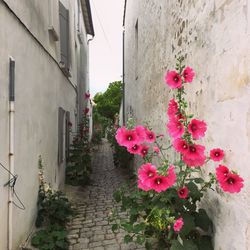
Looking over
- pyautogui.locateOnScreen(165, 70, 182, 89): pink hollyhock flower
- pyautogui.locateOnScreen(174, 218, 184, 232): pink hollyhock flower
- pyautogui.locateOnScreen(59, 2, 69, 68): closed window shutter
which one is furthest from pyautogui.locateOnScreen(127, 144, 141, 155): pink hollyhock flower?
pyautogui.locateOnScreen(59, 2, 69, 68): closed window shutter

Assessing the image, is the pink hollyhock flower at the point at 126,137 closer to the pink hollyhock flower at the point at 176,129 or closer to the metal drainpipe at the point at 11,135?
the pink hollyhock flower at the point at 176,129

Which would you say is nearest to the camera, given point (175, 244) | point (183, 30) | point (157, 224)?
point (175, 244)

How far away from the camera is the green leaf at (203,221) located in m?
2.84

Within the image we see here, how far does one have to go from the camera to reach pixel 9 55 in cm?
379

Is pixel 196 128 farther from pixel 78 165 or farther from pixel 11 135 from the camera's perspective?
pixel 78 165

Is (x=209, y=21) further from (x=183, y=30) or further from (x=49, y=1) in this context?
(x=49, y=1)

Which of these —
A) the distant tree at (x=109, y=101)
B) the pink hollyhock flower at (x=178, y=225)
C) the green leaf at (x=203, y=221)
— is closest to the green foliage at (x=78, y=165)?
the green leaf at (x=203, y=221)

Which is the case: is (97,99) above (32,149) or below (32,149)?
above

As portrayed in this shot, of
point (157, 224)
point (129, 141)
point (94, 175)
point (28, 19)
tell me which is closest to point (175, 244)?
point (157, 224)

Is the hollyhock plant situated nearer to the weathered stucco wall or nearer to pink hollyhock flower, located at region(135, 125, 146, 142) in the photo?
pink hollyhock flower, located at region(135, 125, 146, 142)

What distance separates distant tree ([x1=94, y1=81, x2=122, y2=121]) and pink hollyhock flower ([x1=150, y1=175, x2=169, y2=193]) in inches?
1320

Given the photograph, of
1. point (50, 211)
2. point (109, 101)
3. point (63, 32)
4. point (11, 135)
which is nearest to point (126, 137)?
point (11, 135)

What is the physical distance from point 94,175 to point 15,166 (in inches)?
263

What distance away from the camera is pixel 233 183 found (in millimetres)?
2232
